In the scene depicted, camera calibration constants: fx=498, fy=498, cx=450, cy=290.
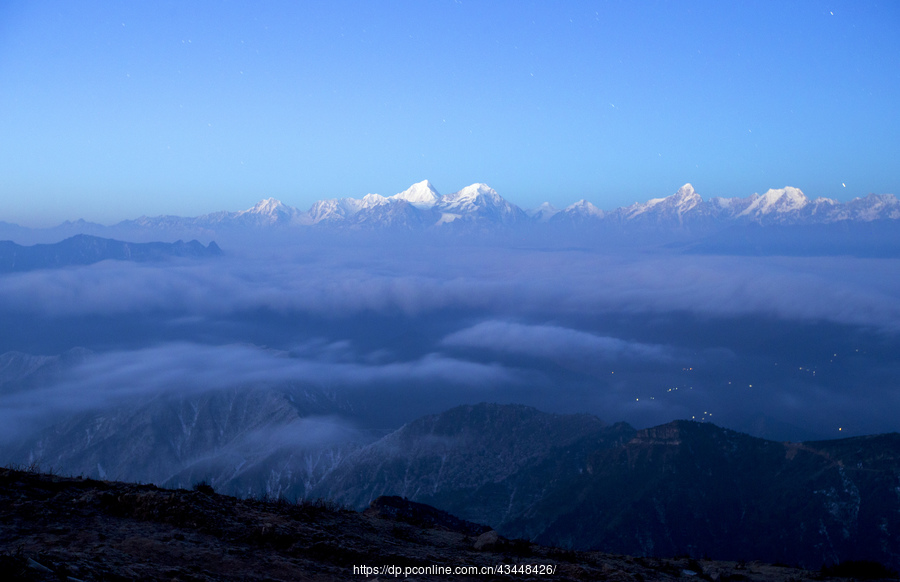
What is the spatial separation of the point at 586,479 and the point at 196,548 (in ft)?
520

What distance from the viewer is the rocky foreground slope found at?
9.45 metres

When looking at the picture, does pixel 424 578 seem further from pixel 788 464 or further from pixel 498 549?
pixel 788 464

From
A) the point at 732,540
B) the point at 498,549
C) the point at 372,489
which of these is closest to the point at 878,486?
the point at 732,540

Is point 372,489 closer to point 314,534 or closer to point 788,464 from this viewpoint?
point 788,464

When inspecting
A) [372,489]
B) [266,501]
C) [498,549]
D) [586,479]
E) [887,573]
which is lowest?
[372,489]

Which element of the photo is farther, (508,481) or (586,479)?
(508,481)

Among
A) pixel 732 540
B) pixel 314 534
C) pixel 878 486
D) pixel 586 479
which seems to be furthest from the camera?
pixel 586 479

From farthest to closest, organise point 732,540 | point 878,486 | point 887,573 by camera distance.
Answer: point 732,540, point 878,486, point 887,573

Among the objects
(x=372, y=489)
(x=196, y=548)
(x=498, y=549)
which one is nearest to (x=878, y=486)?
(x=498, y=549)

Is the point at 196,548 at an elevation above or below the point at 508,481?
above

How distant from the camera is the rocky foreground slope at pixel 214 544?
31.0 ft

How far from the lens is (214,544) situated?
1131cm

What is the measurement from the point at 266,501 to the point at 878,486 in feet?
426

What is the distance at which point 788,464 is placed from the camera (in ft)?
395
